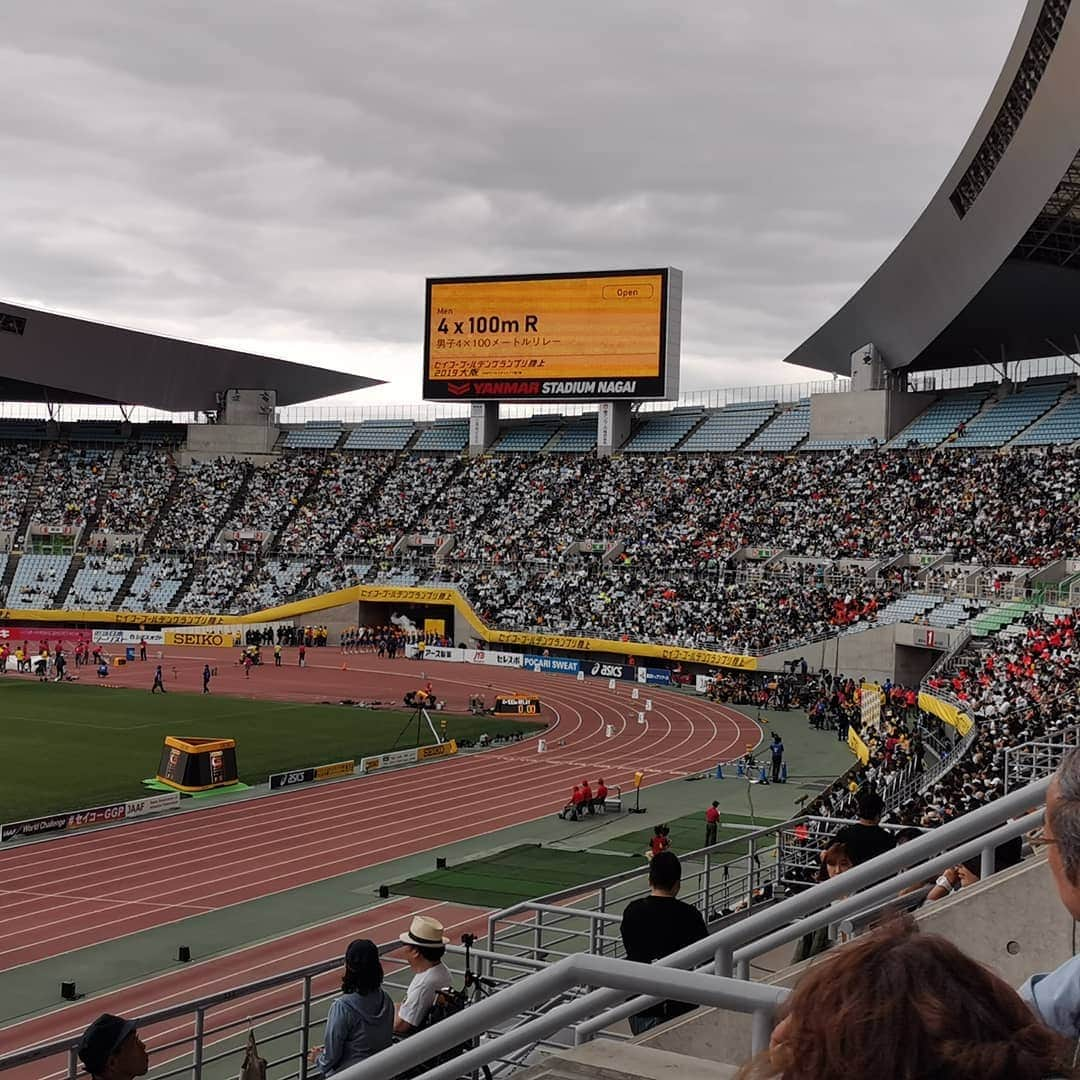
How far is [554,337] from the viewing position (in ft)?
250

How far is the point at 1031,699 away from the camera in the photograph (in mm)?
27344

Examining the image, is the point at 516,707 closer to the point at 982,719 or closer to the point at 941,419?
the point at 982,719

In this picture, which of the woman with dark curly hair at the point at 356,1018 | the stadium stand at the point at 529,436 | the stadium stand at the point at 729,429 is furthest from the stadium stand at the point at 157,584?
the woman with dark curly hair at the point at 356,1018

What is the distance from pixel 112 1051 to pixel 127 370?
81389 millimetres

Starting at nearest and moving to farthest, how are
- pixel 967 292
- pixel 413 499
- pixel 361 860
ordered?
pixel 361 860 → pixel 967 292 → pixel 413 499

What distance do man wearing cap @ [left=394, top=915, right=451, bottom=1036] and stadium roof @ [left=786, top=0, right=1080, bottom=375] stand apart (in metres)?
31.3

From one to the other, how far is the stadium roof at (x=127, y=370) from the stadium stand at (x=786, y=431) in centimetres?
2859

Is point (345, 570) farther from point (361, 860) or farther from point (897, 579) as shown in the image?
point (361, 860)

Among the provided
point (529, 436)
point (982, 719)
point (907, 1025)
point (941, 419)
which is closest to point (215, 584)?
point (529, 436)

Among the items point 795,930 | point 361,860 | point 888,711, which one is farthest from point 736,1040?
point 888,711

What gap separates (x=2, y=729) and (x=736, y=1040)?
3816 cm

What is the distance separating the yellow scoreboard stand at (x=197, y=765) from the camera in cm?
3178

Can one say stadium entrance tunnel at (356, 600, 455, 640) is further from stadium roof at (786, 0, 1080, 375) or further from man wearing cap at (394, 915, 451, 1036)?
man wearing cap at (394, 915, 451, 1036)

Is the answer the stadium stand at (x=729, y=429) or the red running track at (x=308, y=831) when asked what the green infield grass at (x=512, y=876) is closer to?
the red running track at (x=308, y=831)
